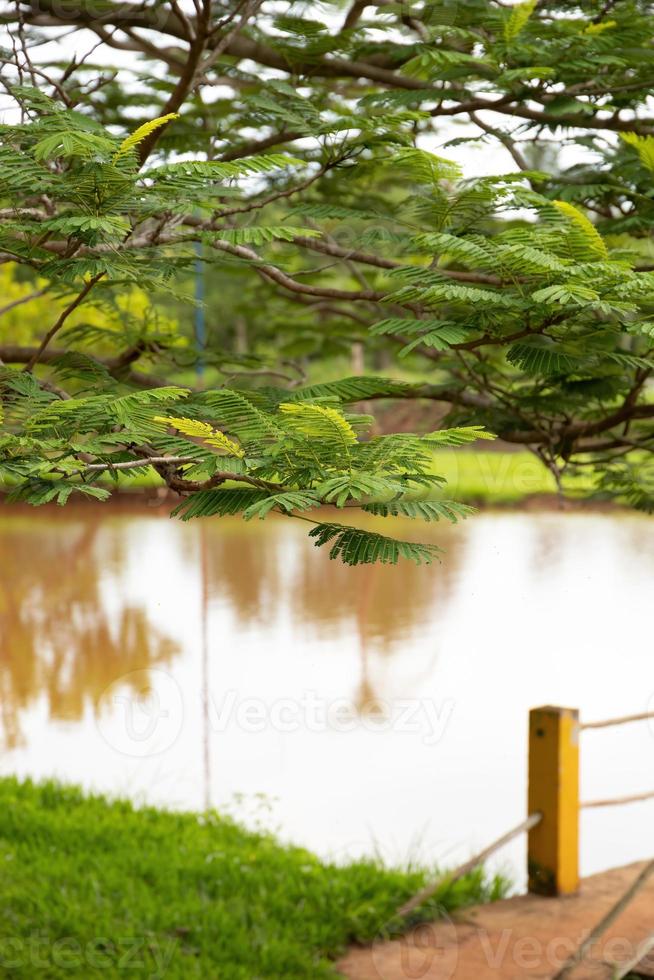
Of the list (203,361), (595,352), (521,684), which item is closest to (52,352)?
(203,361)

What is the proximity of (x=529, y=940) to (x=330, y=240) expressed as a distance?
2025mm

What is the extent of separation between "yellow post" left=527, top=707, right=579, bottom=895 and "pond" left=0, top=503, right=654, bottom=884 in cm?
149

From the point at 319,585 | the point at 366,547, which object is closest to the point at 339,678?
the point at 319,585

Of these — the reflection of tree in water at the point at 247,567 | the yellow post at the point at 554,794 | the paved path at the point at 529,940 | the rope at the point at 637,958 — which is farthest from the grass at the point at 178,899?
the reflection of tree in water at the point at 247,567

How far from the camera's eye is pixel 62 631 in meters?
8.27

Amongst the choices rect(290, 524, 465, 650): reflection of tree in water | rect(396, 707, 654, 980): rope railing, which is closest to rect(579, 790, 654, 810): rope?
rect(396, 707, 654, 980): rope railing

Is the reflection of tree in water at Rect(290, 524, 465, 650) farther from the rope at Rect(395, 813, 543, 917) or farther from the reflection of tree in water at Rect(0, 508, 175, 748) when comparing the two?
the rope at Rect(395, 813, 543, 917)

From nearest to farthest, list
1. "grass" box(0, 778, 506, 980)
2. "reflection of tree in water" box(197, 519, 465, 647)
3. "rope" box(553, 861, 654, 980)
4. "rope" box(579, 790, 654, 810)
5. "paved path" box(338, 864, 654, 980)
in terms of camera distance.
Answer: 1. "rope" box(553, 861, 654, 980)
2. "rope" box(579, 790, 654, 810)
3. "paved path" box(338, 864, 654, 980)
4. "grass" box(0, 778, 506, 980)
5. "reflection of tree in water" box(197, 519, 465, 647)

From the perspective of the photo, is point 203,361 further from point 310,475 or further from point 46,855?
point 310,475

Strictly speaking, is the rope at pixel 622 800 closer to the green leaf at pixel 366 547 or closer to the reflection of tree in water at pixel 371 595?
the green leaf at pixel 366 547

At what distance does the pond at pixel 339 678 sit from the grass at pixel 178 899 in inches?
13.8

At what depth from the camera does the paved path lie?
2.70 meters

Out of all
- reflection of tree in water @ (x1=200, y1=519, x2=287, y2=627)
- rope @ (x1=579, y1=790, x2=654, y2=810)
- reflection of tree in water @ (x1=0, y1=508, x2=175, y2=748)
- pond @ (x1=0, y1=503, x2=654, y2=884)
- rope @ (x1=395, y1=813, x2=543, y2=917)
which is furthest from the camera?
reflection of tree in water @ (x1=200, y1=519, x2=287, y2=627)

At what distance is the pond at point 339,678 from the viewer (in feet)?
16.6
